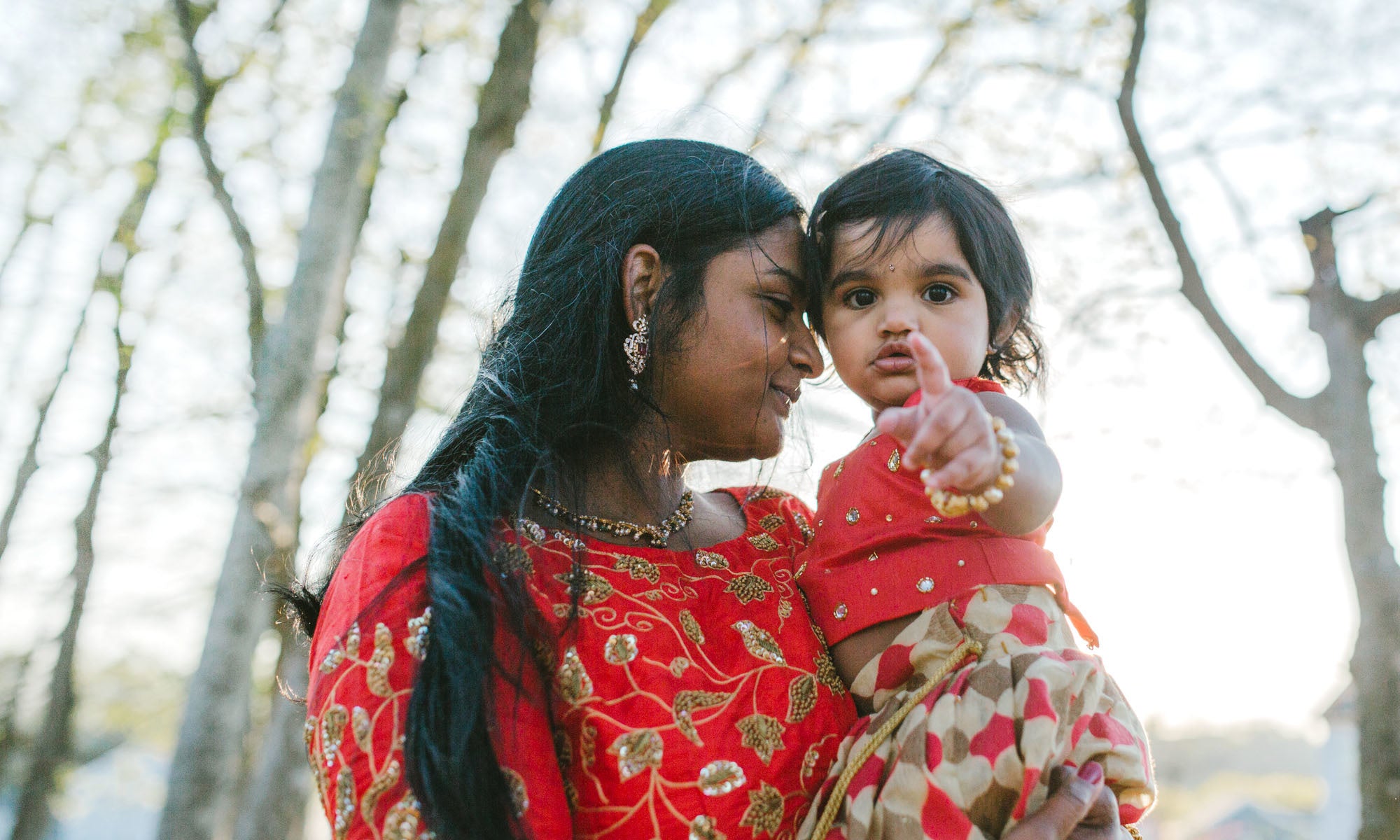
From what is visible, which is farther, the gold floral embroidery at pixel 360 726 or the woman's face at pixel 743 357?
the woman's face at pixel 743 357

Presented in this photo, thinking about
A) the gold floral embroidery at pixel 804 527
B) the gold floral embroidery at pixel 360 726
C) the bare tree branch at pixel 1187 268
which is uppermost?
A: the bare tree branch at pixel 1187 268

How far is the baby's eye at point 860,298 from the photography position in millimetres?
1994

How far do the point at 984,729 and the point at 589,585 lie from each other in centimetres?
64

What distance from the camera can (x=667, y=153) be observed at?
2.23 metres

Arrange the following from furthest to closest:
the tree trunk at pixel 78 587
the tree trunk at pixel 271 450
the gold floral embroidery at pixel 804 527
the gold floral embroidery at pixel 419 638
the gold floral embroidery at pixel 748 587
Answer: the tree trunk at pixel 78 587, the tree trunk at pixel 271 450, the gold floral embroidery at pixel 804 527, the gold floral embroidery at pixel 748 587, the gold floral embroidery at pixel 419 638

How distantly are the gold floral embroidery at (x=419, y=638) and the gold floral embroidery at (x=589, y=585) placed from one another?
9.7 inches

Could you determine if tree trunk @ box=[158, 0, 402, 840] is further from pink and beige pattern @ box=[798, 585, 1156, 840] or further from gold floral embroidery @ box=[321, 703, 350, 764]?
pink and beige pattern @ box=[798, 585, 1156, 840]

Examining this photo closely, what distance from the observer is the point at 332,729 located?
1.43 meters

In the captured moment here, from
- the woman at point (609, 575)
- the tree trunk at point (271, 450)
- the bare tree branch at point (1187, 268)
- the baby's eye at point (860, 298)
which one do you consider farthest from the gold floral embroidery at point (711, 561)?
the bare tree branch at point (1187, 268)

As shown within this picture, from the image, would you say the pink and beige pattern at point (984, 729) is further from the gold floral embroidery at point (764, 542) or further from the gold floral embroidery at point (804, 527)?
the gold floral embroidery at point (804, 527)

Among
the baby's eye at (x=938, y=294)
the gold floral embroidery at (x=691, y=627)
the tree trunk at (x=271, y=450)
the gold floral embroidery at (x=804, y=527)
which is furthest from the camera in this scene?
the tree trunk at (x=271, y=450)

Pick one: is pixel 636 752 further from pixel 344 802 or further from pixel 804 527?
pixel 804 527

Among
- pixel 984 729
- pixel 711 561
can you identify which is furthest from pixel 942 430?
pixel 711 561

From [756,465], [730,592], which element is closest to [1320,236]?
[756,465]
